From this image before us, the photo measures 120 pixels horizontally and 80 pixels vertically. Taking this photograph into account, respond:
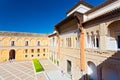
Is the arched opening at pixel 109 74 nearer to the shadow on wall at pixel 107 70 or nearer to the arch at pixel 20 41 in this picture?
the shadow on wall at pixel 107 70

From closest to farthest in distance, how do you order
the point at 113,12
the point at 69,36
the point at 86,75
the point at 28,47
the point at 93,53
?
1. the point at 113,12
2. the point at 93,53
3. the point at 86,75
4. the point at 69,36
5. the point at 28,47

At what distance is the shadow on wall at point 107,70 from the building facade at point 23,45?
25285mm

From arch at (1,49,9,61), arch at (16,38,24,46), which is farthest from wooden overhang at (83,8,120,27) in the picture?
arch at (1,49,9,61)

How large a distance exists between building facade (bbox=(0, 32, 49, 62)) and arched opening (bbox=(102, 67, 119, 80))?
27753 millimetres

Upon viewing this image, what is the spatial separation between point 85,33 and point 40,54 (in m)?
26.4

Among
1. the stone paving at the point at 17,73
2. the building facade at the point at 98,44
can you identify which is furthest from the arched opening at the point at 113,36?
the stone paving at the point at 17,73

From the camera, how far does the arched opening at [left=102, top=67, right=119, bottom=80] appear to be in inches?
370

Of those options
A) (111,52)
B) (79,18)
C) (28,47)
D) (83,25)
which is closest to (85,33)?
(83,25)

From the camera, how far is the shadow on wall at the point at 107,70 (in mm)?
8495

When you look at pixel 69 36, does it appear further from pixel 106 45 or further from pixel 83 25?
pixel 106 45

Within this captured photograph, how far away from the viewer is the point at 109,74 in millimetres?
10047

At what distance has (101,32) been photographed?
9.67 metres

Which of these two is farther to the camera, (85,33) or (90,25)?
(85,33)

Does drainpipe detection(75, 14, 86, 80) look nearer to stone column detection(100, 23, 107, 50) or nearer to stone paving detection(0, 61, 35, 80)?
stone column detection(100, 23, 107, 50)
